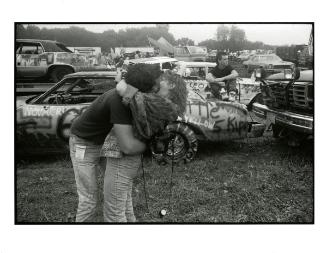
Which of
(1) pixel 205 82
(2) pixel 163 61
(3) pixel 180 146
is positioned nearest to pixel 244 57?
(1) pixel 205 82

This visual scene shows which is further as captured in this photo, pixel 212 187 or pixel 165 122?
pixel 212 187

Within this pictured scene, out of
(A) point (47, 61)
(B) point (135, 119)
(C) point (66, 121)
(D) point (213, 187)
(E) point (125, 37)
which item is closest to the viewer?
(B) point (135, 119)

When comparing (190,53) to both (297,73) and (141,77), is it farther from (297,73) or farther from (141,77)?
(141,77)

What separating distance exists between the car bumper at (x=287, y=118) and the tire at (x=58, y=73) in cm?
248

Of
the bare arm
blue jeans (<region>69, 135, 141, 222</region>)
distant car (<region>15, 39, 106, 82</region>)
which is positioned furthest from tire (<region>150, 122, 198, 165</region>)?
the bare arm

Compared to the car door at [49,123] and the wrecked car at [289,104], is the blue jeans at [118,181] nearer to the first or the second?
the car door at [49,123]

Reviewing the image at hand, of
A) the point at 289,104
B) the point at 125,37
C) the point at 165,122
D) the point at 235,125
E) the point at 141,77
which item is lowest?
the point at 235,125

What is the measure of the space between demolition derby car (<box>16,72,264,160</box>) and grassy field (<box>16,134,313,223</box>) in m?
0.20

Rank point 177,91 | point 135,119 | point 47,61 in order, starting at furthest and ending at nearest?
point 47,61
point 177,91
point 135,119

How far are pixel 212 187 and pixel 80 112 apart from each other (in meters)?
1.72

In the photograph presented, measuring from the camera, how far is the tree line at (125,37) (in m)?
4.15

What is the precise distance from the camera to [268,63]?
536 cm
